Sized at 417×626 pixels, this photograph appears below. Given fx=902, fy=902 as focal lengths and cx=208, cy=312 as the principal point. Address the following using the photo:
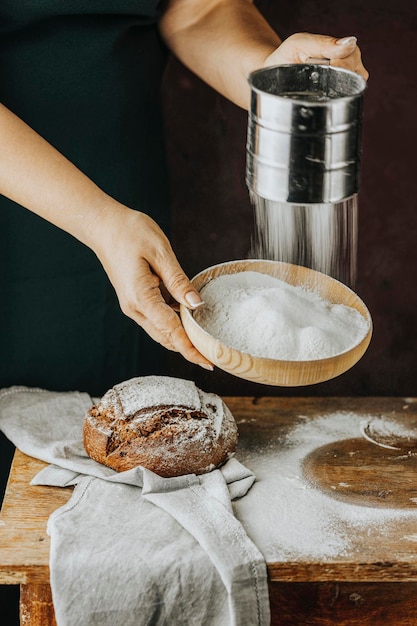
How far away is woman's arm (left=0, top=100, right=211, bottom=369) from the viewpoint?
1553mm

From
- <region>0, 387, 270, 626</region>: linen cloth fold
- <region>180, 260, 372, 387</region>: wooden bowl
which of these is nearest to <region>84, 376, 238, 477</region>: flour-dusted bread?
<region>0, 387, 270, 626</region>: linen cloth fold

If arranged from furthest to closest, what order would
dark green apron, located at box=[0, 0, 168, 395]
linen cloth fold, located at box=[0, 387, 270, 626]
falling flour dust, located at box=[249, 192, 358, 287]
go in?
1. falling flour dust, located at box=[249, 192, 358, 287]
2. dark green apron, located at box=[0, 0, 168, 395]
3. linen cloth fold, located at box=[0, 387, 270, 626]

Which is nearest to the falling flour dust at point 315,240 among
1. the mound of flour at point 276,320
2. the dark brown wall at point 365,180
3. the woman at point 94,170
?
the dark brown wall at point 365,180

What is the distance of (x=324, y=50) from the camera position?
4.95ft

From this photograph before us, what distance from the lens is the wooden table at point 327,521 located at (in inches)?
56.6

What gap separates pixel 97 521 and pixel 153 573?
0.14m

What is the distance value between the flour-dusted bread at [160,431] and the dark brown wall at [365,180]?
30.4 inches

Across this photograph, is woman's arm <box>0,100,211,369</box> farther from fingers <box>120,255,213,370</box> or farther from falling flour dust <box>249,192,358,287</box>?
falling flour dust <box>249,192,358,287</box>

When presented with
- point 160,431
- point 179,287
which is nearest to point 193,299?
point 179,287

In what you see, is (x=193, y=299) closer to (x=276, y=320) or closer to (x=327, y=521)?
(x=276, y=320)

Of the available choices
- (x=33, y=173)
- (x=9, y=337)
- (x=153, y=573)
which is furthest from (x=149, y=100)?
(x=153, y=573)

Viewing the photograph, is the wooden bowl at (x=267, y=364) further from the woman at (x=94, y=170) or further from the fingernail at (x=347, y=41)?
Answer: the fingernail at (x=347, y=41)

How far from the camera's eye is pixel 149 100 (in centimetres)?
199

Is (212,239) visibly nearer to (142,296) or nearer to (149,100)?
(149,100)
